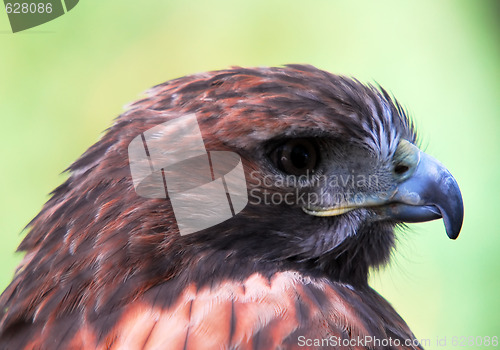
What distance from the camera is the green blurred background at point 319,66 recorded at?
422 centimetres

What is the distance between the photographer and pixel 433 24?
4.89 metres

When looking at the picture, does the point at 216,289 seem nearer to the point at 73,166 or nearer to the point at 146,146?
the point at 146,146

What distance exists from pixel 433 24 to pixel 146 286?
3640 mm

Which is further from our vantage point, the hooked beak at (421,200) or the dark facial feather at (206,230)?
the hooked beak at (421,200)

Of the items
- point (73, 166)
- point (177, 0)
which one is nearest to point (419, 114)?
point (177, 0)

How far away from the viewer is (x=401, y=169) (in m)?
2.14

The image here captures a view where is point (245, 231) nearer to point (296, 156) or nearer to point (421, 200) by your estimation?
point (296, 156)

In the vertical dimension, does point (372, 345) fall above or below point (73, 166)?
below

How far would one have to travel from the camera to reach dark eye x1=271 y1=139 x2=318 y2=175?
1.99m

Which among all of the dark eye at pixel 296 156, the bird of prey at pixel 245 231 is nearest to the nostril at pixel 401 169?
the bird of prey at pixel 245 231

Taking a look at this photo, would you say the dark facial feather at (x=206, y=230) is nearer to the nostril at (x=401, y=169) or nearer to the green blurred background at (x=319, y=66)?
the nostril at (x=401, y=169)

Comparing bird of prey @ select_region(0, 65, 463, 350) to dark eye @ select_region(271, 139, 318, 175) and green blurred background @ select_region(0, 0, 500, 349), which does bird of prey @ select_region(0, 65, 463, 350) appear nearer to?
dark eye @ select_region(271, 139, 318, 175)

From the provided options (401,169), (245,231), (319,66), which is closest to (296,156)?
(245,231)

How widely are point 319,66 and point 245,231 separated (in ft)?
9.48
